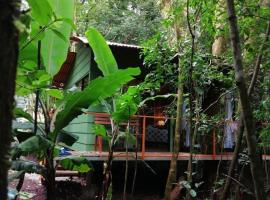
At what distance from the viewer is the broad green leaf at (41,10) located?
246 cm

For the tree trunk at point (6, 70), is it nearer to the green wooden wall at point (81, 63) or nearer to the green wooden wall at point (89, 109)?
the green wooden wall at point (89, 109)

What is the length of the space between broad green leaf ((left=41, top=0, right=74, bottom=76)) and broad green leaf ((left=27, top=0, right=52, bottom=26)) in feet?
6.02

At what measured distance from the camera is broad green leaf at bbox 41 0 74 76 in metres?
4.50

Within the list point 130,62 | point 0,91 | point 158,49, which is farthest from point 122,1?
point 0,91

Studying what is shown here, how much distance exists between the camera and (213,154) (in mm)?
9602

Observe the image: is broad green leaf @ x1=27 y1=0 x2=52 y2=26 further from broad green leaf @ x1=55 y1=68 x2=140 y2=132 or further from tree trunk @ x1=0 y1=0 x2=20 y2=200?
tree trunk @ x1=0 y1=0 x2=20 y2=200

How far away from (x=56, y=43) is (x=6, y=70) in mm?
3710

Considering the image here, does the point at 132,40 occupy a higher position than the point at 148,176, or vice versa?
the point at 132,40

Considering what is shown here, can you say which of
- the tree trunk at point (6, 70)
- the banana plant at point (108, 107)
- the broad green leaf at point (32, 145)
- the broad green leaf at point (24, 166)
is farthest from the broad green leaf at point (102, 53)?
the tree trunk at point (6, 70)

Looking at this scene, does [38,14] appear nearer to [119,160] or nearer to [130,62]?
[119,160]

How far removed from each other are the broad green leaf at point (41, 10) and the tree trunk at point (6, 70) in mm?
1581

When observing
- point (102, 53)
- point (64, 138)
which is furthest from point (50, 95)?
point (102, 53)

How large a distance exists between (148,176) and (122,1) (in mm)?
14535

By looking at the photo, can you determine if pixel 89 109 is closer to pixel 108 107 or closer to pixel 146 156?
pixel 146 156
